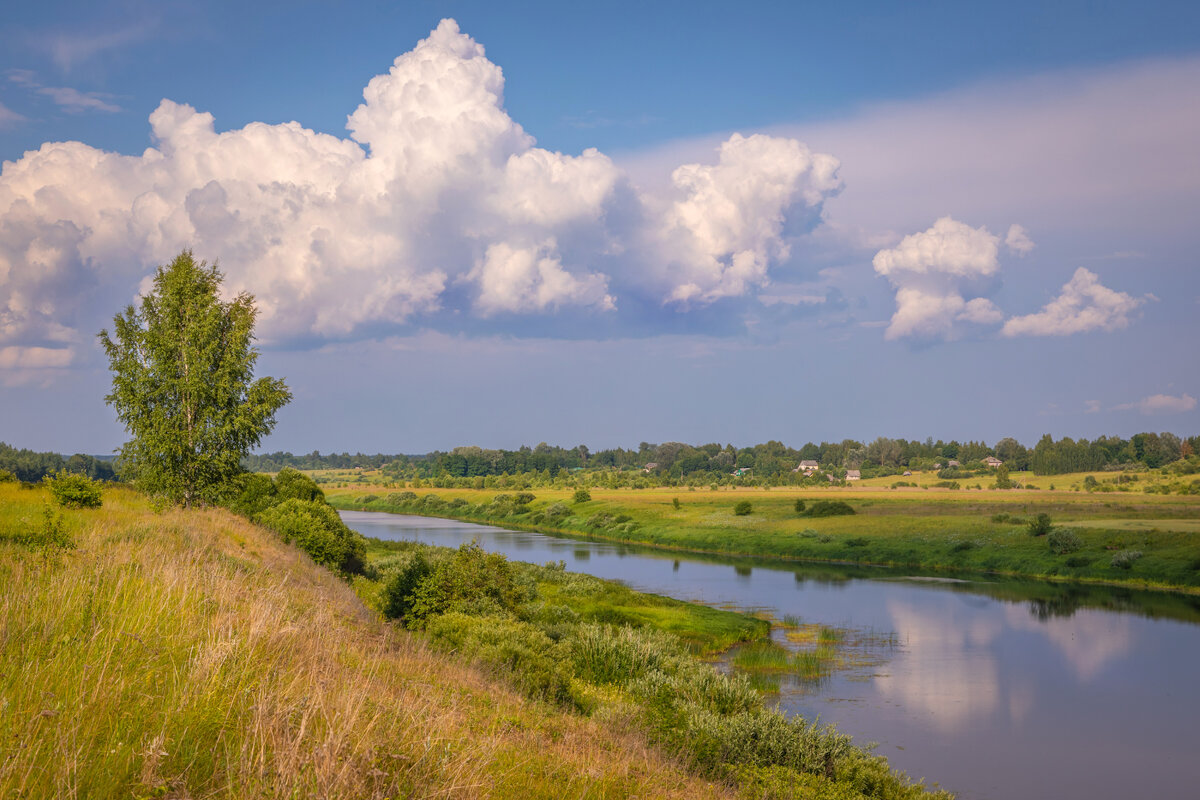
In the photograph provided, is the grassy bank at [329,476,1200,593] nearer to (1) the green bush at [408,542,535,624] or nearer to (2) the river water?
(2) the river water

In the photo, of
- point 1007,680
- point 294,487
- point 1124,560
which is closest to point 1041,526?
point 1124,560

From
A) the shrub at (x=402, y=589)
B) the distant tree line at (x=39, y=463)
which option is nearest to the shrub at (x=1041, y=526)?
the shrub at (x=402, y=589)

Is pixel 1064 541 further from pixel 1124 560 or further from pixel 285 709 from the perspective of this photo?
pixel 285 709

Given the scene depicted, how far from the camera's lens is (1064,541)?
5816 centimetres

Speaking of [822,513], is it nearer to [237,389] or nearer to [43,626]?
[237,389]

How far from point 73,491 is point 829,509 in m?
78.0

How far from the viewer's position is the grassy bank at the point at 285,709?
206 inches

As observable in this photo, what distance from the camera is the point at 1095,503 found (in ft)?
257

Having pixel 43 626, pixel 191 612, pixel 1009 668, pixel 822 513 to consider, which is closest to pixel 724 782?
pixel 191 612

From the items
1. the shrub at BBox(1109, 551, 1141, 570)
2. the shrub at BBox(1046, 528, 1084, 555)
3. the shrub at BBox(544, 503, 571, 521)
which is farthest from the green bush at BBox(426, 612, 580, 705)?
the shrub at BBox(544, 503, 571, 521)

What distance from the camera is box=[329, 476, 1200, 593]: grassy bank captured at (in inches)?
2143

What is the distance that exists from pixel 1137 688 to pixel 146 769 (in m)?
34.6

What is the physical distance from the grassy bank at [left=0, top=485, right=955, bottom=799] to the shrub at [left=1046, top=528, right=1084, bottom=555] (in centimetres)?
5010

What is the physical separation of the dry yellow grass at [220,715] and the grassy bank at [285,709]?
3 cm
